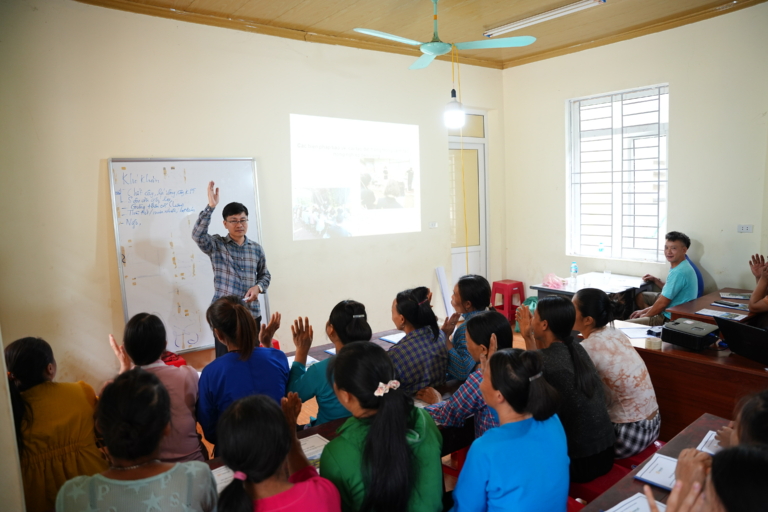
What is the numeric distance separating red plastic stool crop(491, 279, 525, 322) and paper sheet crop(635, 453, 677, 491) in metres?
4.61

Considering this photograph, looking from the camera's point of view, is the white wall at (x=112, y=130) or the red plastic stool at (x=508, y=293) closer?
the white wall at (x=112, y=130)

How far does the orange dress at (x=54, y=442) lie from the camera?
1847 millimetres

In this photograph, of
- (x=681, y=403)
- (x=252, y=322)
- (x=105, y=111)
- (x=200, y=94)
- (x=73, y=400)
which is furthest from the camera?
(x=200, y=94)

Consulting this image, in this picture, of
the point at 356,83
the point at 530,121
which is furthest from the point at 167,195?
the point at 530,121

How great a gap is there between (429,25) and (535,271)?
3164mm

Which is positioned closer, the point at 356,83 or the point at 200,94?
the point at 200,94

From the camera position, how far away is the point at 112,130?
3.94 metres

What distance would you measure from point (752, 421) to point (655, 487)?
39cm

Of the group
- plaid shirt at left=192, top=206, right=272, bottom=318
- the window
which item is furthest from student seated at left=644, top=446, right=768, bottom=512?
the window

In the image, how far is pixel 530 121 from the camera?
20.6 ft

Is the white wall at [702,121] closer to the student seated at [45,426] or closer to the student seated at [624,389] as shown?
the student seated at [624,389]

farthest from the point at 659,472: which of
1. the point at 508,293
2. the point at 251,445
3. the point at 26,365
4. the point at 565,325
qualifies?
the point at 508,293

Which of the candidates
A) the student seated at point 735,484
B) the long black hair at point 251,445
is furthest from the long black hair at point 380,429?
the student seated at point 735,484

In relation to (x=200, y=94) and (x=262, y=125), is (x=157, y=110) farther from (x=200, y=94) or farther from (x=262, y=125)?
(x=262, y=125)
